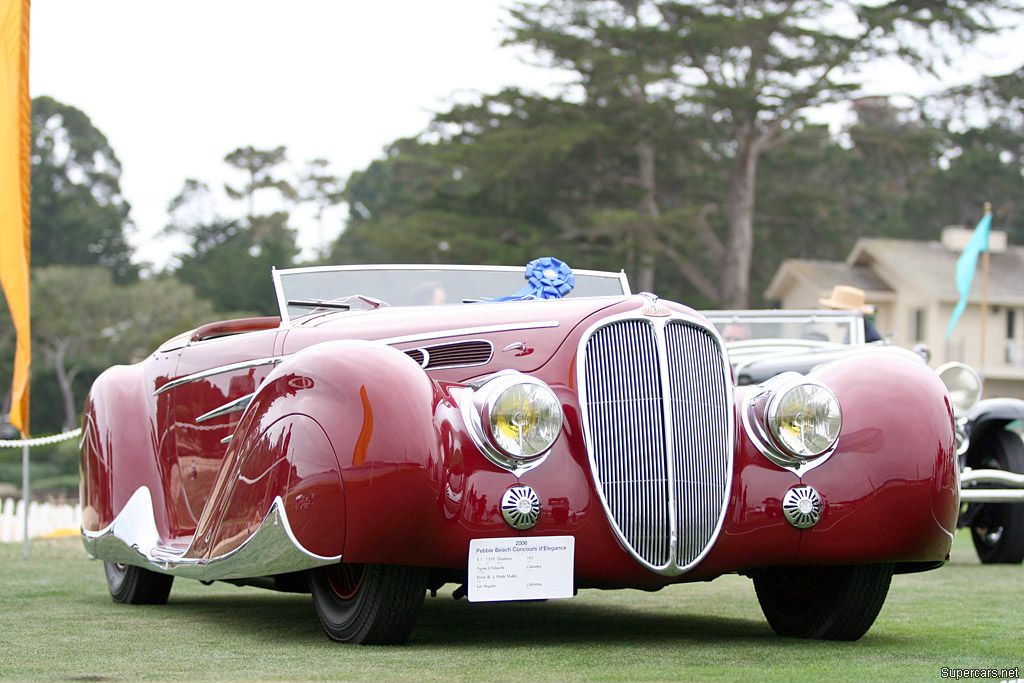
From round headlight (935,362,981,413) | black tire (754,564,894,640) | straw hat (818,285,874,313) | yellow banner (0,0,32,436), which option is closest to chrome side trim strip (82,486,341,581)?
black tire (754,564,894,640)

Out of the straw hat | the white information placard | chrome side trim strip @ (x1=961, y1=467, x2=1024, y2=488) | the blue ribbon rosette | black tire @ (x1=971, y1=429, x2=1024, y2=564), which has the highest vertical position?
the blue ribbon rosette

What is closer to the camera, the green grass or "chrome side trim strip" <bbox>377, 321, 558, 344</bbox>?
the green grass

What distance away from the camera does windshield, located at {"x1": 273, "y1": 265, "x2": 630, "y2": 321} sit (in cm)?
683

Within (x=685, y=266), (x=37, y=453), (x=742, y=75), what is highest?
(x=742, y=75)

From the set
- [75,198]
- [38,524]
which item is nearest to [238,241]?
[75,198]

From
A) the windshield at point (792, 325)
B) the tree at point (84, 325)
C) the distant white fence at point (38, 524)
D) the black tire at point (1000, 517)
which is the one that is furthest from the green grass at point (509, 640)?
the tree at point (84, 325)

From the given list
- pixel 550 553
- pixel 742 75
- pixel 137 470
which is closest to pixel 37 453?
pixel 742 75

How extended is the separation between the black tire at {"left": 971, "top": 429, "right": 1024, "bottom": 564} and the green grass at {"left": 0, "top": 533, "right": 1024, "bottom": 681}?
2213 mm

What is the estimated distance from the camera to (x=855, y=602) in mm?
5613

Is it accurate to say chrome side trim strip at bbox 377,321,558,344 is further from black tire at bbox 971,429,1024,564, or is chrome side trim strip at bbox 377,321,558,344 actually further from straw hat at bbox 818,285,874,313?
straw hat at bbox 818,285,874,313

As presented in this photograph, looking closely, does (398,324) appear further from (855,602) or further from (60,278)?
(60,278)

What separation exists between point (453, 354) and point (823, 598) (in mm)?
1682

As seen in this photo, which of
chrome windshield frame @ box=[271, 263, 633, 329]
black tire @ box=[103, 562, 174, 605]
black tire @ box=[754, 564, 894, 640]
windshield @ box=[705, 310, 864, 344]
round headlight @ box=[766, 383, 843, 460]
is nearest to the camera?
round headlight @ box=[766, 383, 843, 460]

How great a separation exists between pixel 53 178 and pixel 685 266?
51.9 meters
